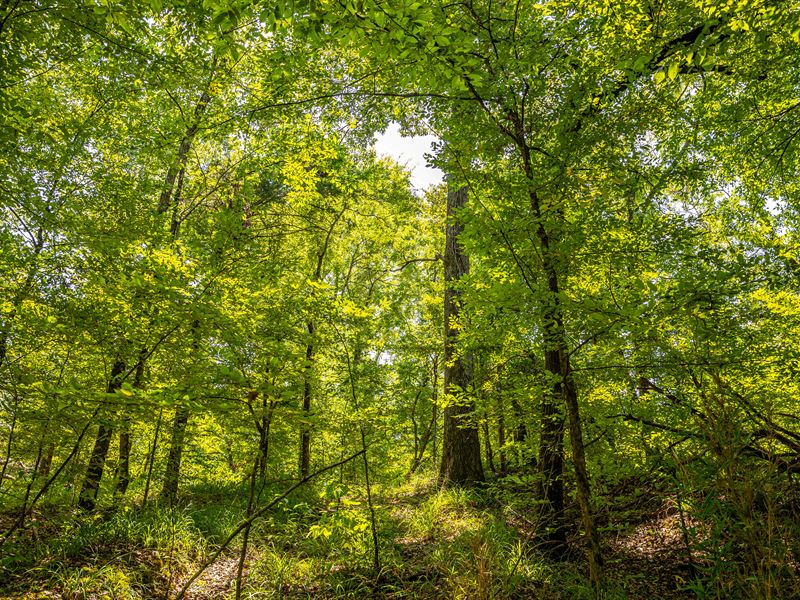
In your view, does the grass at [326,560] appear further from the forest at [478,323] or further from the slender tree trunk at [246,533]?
the slender tree trunk at [246,533]

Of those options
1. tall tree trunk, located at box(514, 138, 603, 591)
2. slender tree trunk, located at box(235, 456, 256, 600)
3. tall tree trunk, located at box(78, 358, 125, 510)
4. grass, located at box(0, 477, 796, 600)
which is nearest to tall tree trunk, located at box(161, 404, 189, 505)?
tall tree trunk, located at box(78, 358, 125, 510)

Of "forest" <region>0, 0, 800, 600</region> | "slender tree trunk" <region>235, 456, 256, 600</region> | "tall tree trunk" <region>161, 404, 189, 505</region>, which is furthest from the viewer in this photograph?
"tall tree trunk" <region>161, 404, 189, 505</region>

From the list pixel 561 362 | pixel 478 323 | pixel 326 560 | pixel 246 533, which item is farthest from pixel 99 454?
pixel 561 362

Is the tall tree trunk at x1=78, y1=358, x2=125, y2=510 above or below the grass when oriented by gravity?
above

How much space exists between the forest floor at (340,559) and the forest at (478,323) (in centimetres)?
3

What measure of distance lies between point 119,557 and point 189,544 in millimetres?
669

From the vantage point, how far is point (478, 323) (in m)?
3.88

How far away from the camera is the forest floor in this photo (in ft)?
10.8

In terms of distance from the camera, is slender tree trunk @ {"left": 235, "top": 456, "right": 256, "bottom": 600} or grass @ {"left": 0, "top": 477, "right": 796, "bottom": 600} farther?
grass @ {"left": 0, "top": 477, "right": 796, "bottom": 600}

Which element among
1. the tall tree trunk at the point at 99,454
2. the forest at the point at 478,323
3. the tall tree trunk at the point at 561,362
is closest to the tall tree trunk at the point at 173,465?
the forest at the point at 478,323

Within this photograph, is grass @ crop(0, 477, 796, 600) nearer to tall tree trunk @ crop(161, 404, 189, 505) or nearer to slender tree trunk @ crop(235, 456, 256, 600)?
slender tree trunk @ crop(235, 456, 256, 600)

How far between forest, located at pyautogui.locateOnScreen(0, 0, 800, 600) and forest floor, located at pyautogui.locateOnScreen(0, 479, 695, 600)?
0.03 m

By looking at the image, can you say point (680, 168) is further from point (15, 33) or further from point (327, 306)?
point (15, 33)

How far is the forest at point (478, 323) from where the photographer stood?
2.55m
